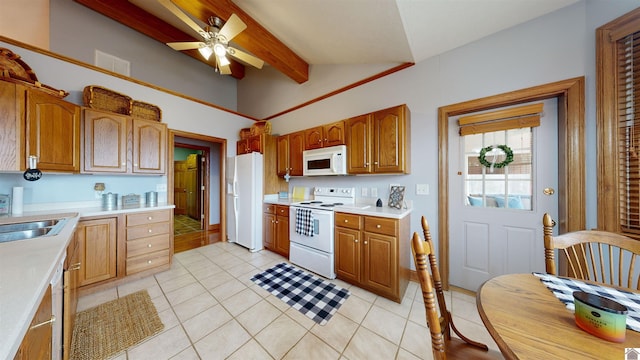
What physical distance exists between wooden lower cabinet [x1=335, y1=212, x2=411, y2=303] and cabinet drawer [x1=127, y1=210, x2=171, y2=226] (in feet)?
7.42

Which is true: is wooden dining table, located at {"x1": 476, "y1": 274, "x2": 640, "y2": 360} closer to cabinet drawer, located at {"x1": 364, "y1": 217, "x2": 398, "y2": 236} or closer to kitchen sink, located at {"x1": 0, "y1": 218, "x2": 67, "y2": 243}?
cabinet drawer, located at {"x1": 364, "y1": 217, "x2": 398, "y2": 236}

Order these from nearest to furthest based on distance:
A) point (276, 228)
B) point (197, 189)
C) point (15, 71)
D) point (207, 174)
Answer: point (15, 71) → point (276, 228) → point (207, 174) → point (197, 189)

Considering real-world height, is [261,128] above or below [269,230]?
above

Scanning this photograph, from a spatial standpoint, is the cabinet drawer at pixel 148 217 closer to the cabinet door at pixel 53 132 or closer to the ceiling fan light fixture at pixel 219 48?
the cabinet door at pixel 53 132

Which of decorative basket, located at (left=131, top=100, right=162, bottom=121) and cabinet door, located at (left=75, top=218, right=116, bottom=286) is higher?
decorative basket, located at (left=131, top=100, right=162, bottom=121)

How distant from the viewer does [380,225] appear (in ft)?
6.73

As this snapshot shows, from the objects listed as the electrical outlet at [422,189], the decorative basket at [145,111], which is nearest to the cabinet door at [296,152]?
the electrical outlet at [422,189]

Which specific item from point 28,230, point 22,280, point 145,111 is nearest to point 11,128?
point 28,230

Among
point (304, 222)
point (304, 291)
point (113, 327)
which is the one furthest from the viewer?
point (304, 222)

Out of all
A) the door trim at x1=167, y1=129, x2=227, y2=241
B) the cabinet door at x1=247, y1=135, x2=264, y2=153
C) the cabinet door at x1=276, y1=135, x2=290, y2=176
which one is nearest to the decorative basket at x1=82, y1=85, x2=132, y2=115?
the door trim at x1=167, y1=129, x2=227, y2=241

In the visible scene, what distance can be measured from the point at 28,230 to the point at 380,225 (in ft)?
9.19

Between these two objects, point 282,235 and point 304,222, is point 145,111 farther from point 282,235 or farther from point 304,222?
point 304,222

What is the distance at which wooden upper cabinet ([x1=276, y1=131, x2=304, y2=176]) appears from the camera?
128 inches

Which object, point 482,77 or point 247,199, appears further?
point 247,199
